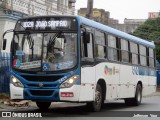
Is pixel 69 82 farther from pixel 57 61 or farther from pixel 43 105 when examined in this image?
pixel 43 105

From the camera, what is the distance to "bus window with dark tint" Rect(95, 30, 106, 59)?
600 inches

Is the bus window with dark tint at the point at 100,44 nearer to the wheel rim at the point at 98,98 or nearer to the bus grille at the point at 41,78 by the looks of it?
the wheel rim at the point at 98,98

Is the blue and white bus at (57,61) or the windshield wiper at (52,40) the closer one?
the blue and white bus at (57,61)

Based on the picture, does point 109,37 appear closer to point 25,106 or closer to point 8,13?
point 25,106

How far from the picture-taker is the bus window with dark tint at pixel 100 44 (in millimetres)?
15246

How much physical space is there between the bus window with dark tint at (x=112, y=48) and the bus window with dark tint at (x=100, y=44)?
1.70 ft

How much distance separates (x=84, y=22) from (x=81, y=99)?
246 cm

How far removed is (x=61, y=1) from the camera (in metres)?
41.9

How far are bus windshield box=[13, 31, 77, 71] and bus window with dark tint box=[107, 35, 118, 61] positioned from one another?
9.62ft

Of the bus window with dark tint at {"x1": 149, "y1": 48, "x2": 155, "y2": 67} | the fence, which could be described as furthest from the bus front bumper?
the bus window with dark tint at {"x1": 149, "y1": 48, "x2": 155, "y2": 67}

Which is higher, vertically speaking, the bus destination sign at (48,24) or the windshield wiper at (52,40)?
the bus destination sign at (48,24)

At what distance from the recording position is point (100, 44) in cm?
1555

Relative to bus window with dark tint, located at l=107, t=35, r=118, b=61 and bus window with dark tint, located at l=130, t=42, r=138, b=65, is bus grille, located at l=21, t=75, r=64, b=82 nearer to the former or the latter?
bus window with dark tint, located at l=107, t=35, r=118, b=61

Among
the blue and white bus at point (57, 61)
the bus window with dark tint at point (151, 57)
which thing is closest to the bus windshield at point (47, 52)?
the blue and white bus at point (57, 61)
